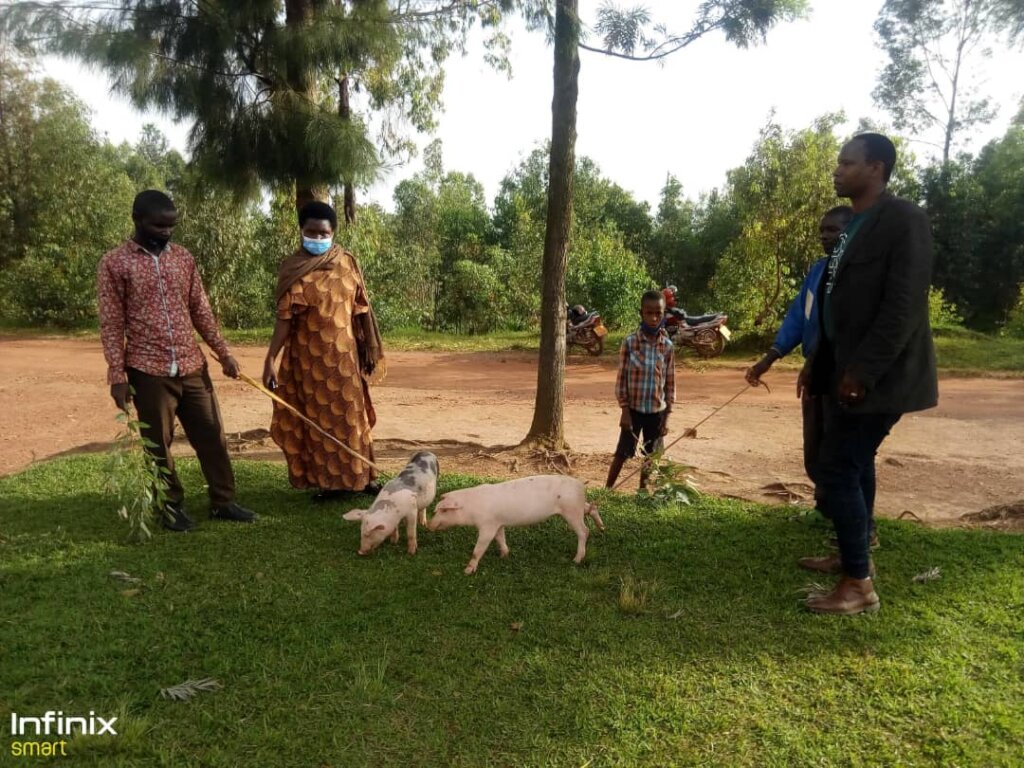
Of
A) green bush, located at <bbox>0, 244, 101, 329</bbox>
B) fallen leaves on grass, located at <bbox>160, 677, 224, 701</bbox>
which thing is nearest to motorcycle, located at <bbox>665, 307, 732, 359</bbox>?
fallen leaves on grass, located at <bbox>160, 677, 224, 701</bbox>

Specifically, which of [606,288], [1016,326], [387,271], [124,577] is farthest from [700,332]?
[124,577]

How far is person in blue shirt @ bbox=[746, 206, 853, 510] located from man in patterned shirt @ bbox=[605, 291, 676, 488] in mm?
894

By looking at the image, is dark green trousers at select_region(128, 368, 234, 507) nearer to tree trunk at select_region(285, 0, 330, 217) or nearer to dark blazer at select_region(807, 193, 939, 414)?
tree trunk at select_region(285, 0, 330, 217)

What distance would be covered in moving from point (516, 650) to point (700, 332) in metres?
11.9

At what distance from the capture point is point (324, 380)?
15.1 ft

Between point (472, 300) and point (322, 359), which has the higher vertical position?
point (472, 300)

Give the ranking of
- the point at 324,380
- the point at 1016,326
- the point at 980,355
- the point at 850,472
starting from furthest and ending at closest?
the point at 1016,326
the point at 980,355
the point at 324,380
the point at 850,472

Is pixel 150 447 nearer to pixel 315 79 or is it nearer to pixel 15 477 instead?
pixel 15 477

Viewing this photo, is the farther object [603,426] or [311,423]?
[603,426]

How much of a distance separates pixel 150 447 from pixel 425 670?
2538 mm

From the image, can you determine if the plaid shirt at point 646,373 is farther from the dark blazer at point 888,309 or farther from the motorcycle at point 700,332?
the motorcycle at point 700,332

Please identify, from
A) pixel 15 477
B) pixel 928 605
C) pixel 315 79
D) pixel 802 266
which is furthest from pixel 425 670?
pixel 802 266

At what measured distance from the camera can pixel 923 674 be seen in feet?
8.93

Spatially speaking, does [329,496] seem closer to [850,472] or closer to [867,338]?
[850,472]
